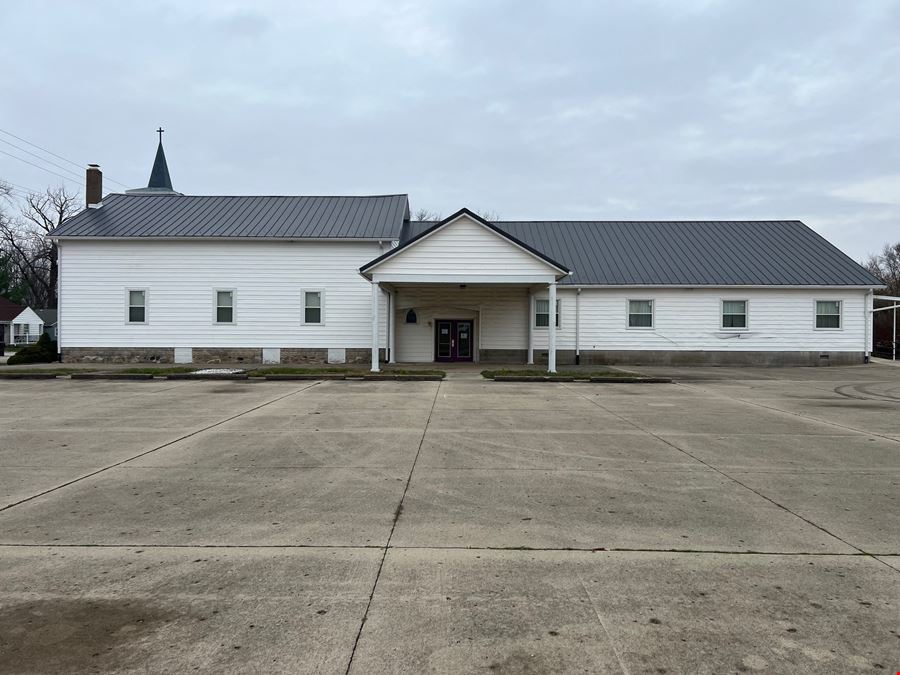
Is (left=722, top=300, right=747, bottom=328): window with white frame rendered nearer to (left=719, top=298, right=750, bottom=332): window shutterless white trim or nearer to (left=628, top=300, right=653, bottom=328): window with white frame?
(left=719, top=298, right=750, bottom=332): window shutterless white trim

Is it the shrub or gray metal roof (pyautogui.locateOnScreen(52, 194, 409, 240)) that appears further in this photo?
gray metal roof (pyautogui.locateOnScreen(52, 194, 409, 240))

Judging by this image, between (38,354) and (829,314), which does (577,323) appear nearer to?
(829,314)

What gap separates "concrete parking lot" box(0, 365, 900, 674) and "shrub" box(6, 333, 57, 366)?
59.7ft

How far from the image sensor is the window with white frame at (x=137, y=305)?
→ 25.5m

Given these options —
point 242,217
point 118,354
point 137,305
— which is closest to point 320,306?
point 242,217

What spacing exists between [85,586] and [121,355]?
80.0ft

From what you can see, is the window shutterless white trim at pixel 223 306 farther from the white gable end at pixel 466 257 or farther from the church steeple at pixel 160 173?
the church steeple at pixel 160 173

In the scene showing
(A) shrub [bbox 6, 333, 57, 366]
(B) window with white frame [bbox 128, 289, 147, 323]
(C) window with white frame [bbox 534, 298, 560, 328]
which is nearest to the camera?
(A) shrub [bbox 6, 333, 57, 366]

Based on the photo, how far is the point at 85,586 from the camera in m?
3.99

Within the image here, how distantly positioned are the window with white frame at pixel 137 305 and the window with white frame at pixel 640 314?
70.7 ft

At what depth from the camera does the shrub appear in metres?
24.6

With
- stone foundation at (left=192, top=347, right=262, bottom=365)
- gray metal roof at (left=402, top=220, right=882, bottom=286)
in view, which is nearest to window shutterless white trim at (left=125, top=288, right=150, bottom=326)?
stone foundation at (left=192, top=347, right=262, bottom=365)

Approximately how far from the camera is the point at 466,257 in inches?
808

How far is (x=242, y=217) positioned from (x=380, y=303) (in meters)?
8.29
